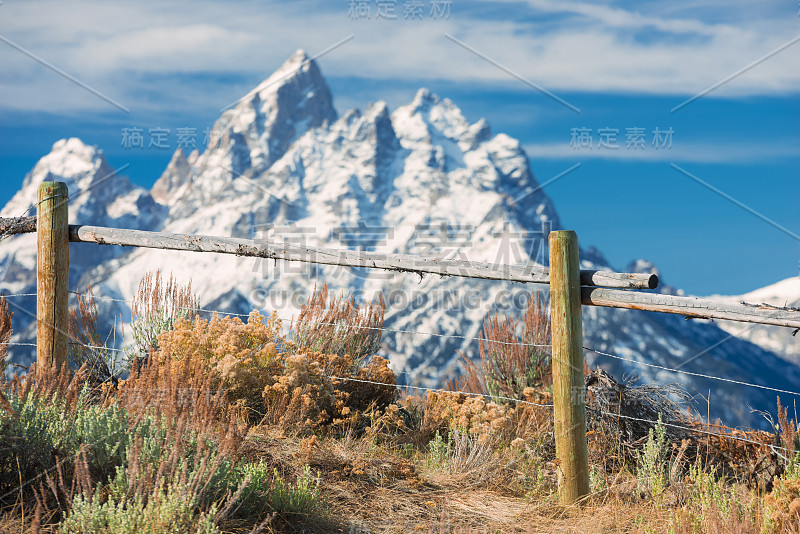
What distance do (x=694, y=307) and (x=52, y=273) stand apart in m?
4.20

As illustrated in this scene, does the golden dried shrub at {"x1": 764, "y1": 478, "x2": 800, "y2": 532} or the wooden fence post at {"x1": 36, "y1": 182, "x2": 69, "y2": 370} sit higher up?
the wooden fence post at {"x1": 36, "y1": 182, "x2": 69, "y2": 370}

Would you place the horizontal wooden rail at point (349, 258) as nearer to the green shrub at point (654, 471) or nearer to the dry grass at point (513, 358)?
the green shrub at point (654, 471)

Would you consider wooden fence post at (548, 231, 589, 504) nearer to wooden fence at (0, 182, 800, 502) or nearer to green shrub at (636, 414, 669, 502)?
wooden fence at (0, 182, 800, 502)

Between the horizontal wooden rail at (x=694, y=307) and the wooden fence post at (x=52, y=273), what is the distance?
11.8 feet

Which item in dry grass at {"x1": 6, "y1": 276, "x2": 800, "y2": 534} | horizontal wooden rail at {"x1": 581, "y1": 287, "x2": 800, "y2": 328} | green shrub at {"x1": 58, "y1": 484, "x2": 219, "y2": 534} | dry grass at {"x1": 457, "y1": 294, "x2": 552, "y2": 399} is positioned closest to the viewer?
green shrub at {"x1": 58, "y1": 484, "x2": 219, "y2": 534}

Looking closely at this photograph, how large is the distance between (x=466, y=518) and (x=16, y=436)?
2172 mm

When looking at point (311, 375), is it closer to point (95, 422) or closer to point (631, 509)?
point (95, 422)

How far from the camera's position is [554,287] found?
3.76 metres

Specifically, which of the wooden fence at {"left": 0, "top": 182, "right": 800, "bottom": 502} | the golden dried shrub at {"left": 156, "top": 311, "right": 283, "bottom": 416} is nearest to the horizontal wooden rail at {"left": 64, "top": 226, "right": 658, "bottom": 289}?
the wooden fence at {"left": 0, "top": 182, "right": 800, "bottom": 502}

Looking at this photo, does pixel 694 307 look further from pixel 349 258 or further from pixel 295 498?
pixel 295 498

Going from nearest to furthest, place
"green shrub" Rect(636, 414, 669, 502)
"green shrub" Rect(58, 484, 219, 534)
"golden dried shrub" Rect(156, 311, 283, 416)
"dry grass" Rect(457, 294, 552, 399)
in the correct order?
"green shrub" Rect(58, 484, 219, 534), "green shrub" Rect(636, 414, 669, 502), "golden dried shrub" Rect(156, 311, 283, 416), "dry grass" Rect(457, 294, 552, 399)

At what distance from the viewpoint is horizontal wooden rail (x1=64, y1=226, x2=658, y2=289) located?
371 cm

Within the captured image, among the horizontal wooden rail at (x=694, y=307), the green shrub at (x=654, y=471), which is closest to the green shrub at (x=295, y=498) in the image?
the horizontal wooden rail at (x=694, y=307)

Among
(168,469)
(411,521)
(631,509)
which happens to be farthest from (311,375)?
(631,509)
